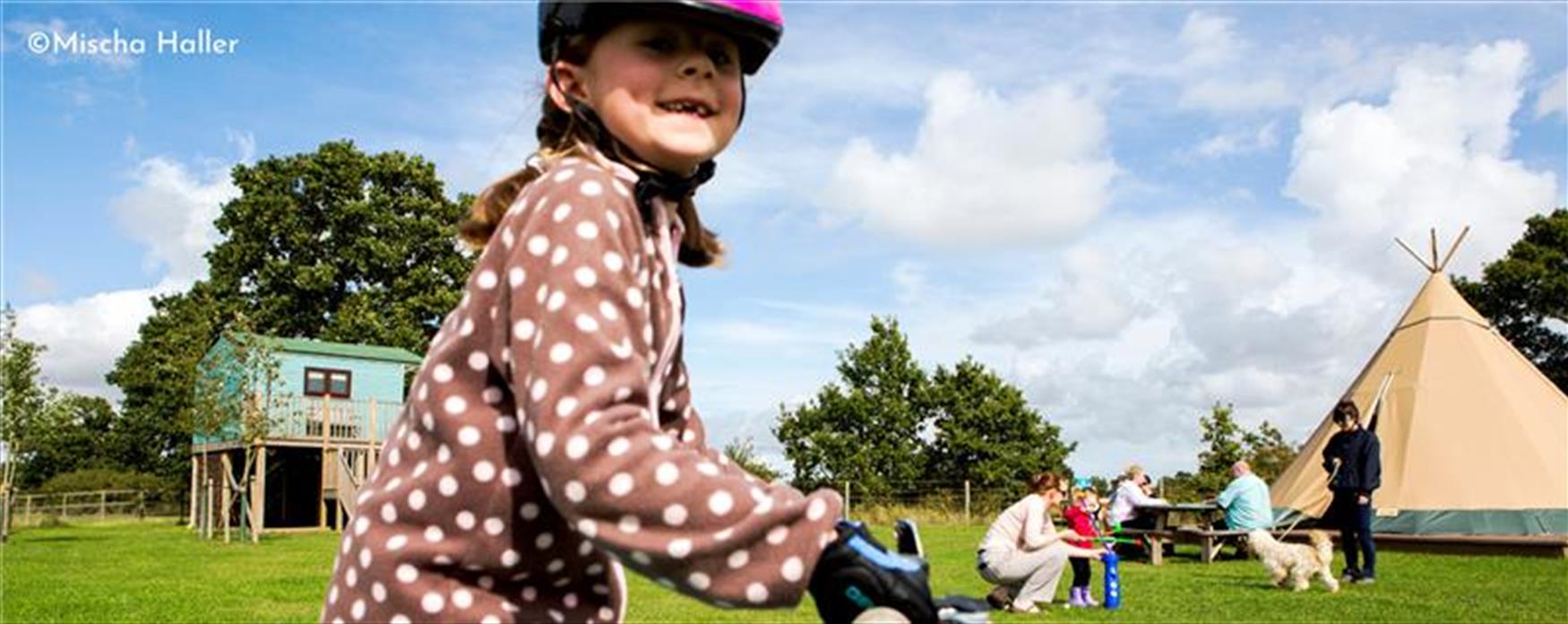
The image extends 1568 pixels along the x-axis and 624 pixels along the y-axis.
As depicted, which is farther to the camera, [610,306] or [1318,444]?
[1318,444]

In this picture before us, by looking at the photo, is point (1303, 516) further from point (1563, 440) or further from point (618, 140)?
point (618, 140)

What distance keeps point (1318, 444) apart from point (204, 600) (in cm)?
1763

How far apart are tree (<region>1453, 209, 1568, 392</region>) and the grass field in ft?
102

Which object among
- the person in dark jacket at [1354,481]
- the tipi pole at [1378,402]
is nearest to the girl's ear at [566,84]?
the person in dark jacket at [1354,481]

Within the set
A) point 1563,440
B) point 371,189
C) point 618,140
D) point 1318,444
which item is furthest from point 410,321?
point 618,140

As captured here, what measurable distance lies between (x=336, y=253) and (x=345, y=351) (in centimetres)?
1140

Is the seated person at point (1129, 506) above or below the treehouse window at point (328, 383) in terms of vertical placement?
below

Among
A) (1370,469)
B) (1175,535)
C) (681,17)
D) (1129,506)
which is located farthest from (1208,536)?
(681,17)

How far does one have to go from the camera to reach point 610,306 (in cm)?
162

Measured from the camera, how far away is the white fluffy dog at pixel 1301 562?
14.1 meters

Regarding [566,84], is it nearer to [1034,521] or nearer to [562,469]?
[562,469]

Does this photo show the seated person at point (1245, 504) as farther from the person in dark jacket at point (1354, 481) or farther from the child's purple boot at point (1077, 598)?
the child's purple boot at point (1077, 598)

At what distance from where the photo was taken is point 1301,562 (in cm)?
1413

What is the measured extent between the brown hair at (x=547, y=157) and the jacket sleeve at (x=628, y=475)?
0.29 metres
